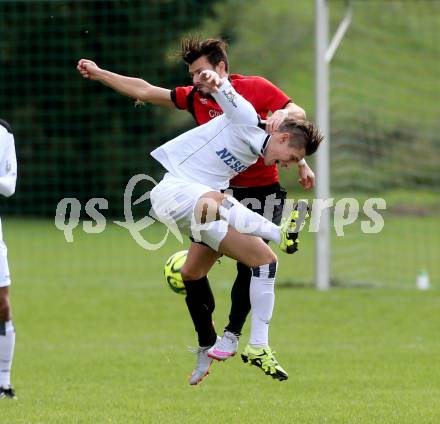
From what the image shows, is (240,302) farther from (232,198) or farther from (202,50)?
(202,50)

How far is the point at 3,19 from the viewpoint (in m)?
24.5

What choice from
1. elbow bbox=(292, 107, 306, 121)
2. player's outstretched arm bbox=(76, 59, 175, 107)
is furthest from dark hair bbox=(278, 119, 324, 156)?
player's outstretched arm bbox=(76, 59, 175, 107)

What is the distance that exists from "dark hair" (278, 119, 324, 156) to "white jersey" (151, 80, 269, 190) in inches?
6.4

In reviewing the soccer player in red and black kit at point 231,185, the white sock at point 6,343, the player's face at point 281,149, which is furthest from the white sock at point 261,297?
the white sock at point 6,343

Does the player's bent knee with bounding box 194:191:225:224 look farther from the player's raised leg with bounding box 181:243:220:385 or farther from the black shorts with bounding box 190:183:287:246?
the black shorts with bounding box 190:183:287:246

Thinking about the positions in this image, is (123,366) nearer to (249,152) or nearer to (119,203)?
(249,152)

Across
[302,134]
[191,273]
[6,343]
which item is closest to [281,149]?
[302,134]

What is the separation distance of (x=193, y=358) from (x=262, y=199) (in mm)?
3797

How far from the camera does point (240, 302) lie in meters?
8.23

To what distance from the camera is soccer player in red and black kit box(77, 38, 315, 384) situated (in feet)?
25.8

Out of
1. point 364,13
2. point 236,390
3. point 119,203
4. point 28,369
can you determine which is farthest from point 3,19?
point 236,390

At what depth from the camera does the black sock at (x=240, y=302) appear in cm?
805

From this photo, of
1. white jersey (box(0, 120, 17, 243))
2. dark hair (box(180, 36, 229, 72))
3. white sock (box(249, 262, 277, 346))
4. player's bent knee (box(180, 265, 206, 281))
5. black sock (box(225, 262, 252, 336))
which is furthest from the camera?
white jersey (box(0, 120, 17, 243))

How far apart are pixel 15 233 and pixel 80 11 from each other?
6738 millimetres
